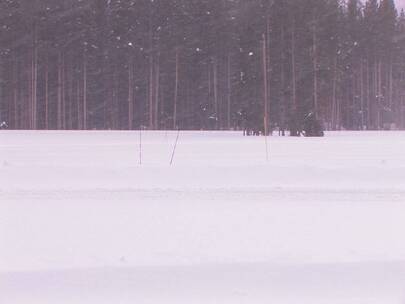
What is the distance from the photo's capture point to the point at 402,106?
210 ft

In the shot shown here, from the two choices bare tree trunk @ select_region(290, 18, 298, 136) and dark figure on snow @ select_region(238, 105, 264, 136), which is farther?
dark figure on snow @ select_region(238, 105, 264, 136)

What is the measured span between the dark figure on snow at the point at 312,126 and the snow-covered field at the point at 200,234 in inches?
701

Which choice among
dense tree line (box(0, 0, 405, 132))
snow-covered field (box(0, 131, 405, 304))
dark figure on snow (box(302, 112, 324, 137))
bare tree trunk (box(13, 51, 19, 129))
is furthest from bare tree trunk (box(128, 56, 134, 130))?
snow-covered field (box(0, 131, 405, 304))

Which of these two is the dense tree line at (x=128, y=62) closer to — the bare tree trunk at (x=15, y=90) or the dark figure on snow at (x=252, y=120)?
the bare tree trunk at (x=15, y=90)

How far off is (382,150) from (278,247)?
51.4ft

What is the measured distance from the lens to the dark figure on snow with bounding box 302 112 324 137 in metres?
33.8

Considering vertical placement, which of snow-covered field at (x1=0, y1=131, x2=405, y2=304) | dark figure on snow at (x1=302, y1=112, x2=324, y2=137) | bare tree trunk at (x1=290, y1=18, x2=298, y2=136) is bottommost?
snow-covered field at (x1=0, y1=131, x2=405, y2=304)

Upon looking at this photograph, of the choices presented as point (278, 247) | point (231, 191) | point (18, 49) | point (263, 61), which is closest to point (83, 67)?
point (18, 49)

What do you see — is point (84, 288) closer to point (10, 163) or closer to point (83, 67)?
point (10, 163)

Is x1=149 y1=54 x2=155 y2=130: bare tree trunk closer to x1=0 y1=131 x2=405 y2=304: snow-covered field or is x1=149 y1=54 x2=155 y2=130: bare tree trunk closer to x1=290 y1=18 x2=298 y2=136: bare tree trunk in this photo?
x1=290 y1=18 x2=298 y2=136: bare tree trunk

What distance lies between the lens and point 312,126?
111 ft

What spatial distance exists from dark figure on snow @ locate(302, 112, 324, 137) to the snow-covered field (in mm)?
17816

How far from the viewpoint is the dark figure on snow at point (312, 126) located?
33.8 meters

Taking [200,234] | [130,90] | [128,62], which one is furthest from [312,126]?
[200,234]
